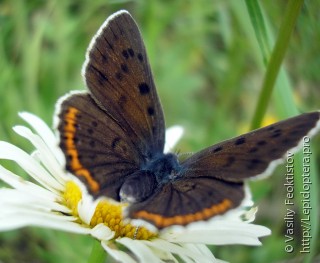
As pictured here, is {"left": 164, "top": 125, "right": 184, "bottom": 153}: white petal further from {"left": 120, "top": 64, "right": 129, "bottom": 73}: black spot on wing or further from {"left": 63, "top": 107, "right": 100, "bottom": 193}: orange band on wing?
{"left": 63, "top": 107, "right": 100, "bottom": 193}: orange band on wing

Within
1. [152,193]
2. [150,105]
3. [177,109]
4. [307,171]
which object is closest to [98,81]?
[150,105]

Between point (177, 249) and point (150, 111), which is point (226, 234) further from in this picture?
point (150, 111)

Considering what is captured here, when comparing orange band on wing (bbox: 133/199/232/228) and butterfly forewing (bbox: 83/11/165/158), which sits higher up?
butterfly forewing (bbox: 83/11/165/158)

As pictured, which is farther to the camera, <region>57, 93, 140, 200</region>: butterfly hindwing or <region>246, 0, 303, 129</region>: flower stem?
<region>246, 0, 303, 129</region>: flower stem

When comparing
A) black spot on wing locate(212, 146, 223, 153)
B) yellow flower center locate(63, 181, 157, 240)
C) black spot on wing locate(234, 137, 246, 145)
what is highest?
black spot on wing locate(234, 137, 246, 145)

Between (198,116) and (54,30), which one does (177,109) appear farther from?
(54,30)

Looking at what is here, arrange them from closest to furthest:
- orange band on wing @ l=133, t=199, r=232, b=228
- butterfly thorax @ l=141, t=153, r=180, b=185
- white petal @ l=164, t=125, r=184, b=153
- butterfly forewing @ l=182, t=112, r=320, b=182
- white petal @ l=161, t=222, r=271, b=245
A: orange band on wing @ l=133, t=199, r=232, b=228, butterfly forewing @ l=182, t=112, r=320, b=182, white petal @ l=161, t=222, r=271, b=245, butterfly thorax @ l=141, t=153, r=180, b=185, white petal @ l=164, t=125, r=184, b=153

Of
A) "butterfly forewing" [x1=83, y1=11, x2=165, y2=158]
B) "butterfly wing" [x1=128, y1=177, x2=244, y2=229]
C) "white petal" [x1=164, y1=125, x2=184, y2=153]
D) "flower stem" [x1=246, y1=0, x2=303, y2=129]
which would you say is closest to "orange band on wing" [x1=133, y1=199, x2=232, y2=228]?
"butterfly wing" [x1=128, y1=177, x2=244, y2=229]
